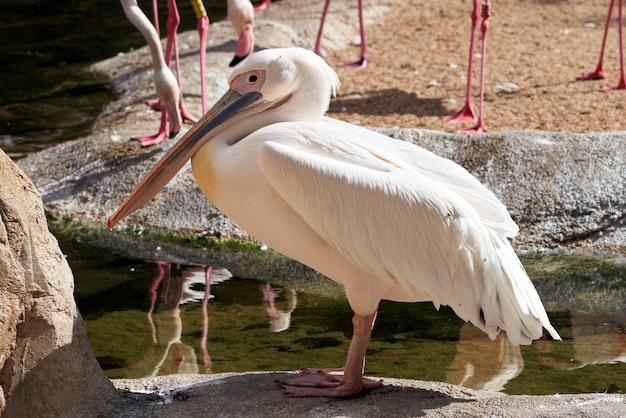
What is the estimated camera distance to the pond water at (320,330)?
4723mm

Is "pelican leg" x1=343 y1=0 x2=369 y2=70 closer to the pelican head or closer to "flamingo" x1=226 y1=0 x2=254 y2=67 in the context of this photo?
"flamingo" x1=226 y1=0 x2=254 y2=67

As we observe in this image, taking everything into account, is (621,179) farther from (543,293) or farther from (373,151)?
(373,151)

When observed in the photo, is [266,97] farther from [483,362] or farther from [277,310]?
[277,310]

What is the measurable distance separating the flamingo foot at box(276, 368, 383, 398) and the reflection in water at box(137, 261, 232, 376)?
3.12 feet

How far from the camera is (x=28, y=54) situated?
39.0 ft

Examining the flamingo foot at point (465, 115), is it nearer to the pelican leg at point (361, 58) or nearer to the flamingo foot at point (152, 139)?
the pelican leg at point (361, 58)

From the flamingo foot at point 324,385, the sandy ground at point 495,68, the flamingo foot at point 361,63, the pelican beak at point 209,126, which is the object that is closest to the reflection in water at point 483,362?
the flamingo foot at point 324,385

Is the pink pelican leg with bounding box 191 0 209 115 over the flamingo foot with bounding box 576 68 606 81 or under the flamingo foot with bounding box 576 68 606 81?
over

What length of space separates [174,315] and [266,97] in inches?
75.9

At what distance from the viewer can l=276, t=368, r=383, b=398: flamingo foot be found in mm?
3736

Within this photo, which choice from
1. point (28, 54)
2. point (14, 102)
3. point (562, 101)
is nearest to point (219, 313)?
point (562, 101)

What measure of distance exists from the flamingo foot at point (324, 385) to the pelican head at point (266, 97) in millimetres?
901

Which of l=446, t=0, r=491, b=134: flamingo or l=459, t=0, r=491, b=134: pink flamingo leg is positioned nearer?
l=459, t=0, r=491, b=134: pink flamingo leg

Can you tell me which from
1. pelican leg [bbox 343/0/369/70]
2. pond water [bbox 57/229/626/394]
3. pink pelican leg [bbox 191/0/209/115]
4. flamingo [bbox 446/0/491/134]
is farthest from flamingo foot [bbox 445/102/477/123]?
pond water [bbox 57/229/626/394]
